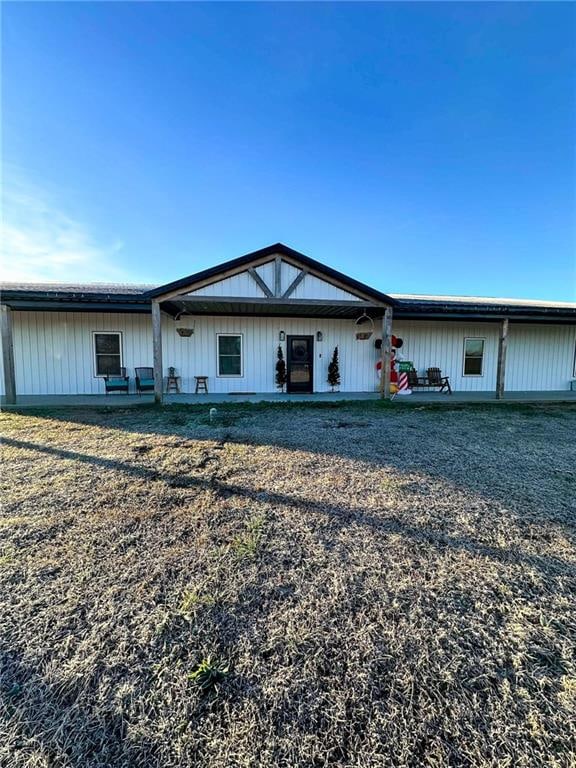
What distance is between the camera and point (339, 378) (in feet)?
38.0

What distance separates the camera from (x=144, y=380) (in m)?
10.1

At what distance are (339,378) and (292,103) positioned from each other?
8815 millimetres

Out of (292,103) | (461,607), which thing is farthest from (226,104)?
(461,607)

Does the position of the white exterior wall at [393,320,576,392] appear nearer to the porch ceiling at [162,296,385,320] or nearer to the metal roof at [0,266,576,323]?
the metal roof at [0,266,576,323]

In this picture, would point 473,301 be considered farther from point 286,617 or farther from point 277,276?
point 286,617

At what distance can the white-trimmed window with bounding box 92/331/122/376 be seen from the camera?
10.4m

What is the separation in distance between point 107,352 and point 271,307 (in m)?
5.27

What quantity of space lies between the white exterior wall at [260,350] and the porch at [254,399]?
0.58 meters

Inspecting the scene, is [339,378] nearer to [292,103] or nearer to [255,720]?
[292,103]

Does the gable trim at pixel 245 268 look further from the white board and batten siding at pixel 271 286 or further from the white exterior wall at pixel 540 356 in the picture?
the white exterior wall at pixel 540 356

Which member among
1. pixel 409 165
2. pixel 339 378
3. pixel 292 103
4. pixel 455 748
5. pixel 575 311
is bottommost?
pixel 455 748

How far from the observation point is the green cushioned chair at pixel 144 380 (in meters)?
10.0

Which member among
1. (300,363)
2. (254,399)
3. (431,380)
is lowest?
(254,399)

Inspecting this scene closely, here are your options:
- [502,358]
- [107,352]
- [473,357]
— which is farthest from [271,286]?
[473,357]
